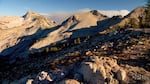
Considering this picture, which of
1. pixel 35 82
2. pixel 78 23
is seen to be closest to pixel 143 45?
pixel 35 82

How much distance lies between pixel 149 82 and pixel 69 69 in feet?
32.0

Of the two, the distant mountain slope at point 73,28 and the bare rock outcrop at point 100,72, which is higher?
the bare rock outcrop at point 100,72

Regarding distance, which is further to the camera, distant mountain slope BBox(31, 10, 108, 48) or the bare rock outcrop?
distant mountain slope BBox(31, 10, 108, 48)

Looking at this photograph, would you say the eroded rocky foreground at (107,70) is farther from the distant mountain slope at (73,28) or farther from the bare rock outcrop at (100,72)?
the distant mountain slope at (73,28)

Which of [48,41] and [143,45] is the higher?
[143,45]

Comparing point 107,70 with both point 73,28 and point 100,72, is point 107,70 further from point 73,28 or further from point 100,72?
point 73,28

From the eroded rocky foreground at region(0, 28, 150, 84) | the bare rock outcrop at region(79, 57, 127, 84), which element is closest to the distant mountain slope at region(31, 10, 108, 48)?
the eroded rocky foreground at region(0, 28, 150, 84)

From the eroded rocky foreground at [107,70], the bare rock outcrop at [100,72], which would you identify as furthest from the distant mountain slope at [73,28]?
the bare rock outcrop at [100,72]

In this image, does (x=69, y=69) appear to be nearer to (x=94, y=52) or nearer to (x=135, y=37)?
(x=94, y=52)

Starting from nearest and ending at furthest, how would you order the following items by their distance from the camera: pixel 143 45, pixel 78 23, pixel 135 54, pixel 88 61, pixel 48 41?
pixel 88 61, pixel 135 54, pixel 143 45, pixel 48 41, pixel 78 23

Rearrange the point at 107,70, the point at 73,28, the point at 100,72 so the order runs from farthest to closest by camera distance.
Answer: the point at 73,28, the point at 107,70, the point at 100,72

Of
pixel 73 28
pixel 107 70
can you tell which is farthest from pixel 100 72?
pixel 73 28

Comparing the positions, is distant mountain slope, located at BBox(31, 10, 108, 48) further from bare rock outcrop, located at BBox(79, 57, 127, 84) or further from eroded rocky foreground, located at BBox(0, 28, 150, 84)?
bare rock outcrop, located at BBox(79, 57, 127, 84)

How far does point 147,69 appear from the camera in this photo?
44.4 m
